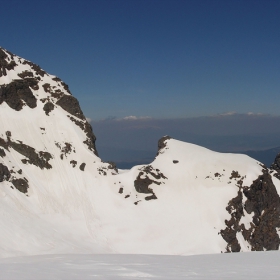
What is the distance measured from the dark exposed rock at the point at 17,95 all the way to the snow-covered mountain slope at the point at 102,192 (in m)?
0.26

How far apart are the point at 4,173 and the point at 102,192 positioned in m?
21.8

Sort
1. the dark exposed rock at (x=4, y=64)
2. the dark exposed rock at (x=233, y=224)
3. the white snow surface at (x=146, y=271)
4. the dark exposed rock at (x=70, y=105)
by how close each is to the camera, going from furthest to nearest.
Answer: the dark exposed rock at (x=70, y=105), the dark exposed rock at (x=4, y=64), the dark exposed rock at (x=233, y=224), the white snow surface at (x=146, y=271)

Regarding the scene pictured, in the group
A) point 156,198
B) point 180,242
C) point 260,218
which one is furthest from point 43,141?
point 260,218

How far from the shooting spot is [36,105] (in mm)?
79312

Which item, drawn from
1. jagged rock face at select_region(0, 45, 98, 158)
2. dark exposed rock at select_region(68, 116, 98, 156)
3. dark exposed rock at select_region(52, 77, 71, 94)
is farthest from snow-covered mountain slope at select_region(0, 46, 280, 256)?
dark exposed rock at select_region(52, 77, 71, 94)

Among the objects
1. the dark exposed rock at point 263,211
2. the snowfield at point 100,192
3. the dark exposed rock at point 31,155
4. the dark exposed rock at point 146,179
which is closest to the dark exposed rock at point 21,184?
the snowfield at point 100,192

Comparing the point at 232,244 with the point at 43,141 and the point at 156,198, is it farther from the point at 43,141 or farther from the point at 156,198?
the point at 43,141

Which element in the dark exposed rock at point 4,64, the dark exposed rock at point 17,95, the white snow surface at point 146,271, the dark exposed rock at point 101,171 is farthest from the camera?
the dark exposed rock at point 4,64

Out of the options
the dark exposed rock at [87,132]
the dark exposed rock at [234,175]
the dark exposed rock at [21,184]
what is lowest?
the dark exposed rock at [21,184]

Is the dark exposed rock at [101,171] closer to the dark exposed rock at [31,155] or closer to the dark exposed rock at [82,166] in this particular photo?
the dark exposed rock at [82,166]

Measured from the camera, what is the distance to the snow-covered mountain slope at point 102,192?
5475 centimetres

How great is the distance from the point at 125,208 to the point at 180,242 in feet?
47.5

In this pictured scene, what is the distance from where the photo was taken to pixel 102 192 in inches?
2685

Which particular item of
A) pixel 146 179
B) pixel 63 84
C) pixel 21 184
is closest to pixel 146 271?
pixel 21 184
